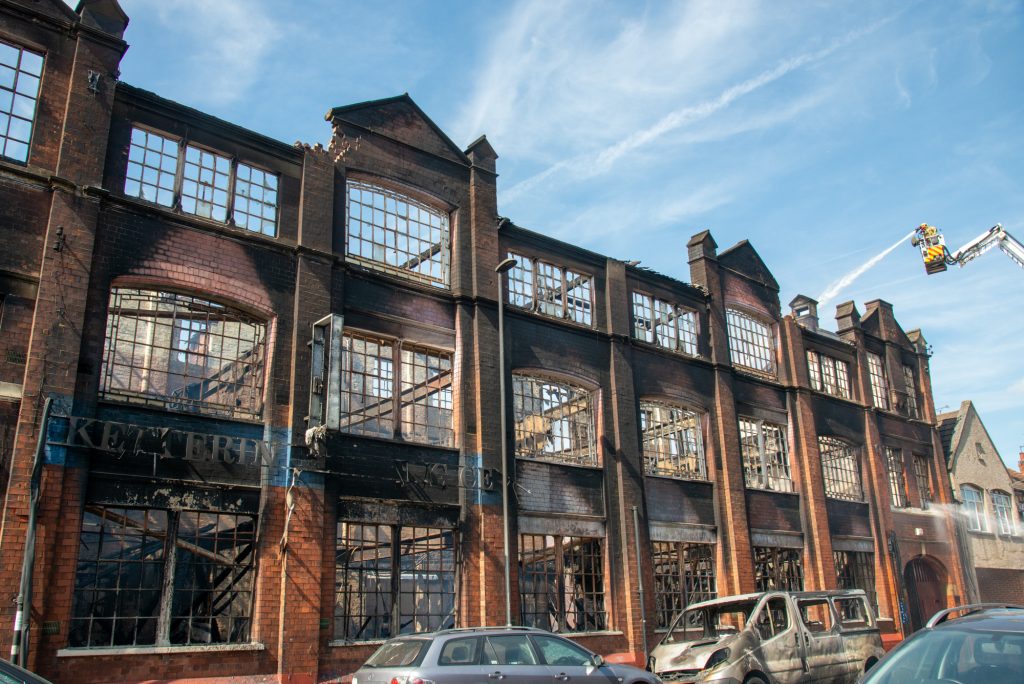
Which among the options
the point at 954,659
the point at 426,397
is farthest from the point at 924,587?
the point at 954,659

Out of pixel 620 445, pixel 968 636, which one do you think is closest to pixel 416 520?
pixel 620 445

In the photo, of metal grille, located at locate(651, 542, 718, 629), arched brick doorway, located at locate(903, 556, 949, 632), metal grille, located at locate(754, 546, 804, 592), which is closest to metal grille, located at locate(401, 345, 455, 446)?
metal grille, located at locate(651, 542, 718, 629)

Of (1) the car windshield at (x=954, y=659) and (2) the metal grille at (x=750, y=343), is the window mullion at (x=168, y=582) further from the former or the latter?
(2) the metal grille at (x=750, y=343)

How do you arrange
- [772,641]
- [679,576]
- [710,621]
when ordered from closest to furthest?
1. [772,641]
2. [710,621]
3. [679,576]

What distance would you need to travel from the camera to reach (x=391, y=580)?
16.0 meters

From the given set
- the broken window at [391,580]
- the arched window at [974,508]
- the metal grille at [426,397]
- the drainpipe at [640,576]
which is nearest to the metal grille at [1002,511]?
the arched window at [974,508]

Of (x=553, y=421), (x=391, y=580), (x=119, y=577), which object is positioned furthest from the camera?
(x=553, y=421)

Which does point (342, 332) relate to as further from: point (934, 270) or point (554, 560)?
point (934, 270)

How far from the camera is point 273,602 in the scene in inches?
562

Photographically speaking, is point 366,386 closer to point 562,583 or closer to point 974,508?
point 562,583

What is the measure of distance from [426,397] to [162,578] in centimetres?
614

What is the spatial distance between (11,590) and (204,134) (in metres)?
8.27

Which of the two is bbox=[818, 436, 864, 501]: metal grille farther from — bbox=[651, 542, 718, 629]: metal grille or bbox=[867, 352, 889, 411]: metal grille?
bbox=[651, 542, 718, 629]: metal grille

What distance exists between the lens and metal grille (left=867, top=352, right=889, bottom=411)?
29.8 meters
